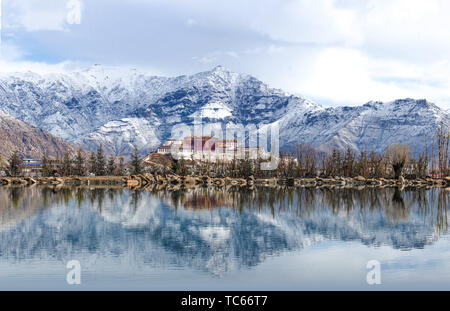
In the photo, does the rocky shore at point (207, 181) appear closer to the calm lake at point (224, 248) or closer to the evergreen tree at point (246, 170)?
the evergreen tree at point (246, 170)

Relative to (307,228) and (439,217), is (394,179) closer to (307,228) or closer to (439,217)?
(439,217)

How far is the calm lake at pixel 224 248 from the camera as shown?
1488 cm

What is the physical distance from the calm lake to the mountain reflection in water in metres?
0.04

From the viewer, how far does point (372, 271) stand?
1592 cm

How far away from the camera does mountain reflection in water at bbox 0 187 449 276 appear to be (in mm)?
18672

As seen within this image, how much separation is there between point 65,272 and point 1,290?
2221 mm

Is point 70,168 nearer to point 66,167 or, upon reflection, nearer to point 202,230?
point 66,167

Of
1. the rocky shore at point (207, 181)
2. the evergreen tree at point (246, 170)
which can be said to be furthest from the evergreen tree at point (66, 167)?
the evergreen tree at point (246, 170)

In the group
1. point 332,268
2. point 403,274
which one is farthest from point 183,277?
point 403,274

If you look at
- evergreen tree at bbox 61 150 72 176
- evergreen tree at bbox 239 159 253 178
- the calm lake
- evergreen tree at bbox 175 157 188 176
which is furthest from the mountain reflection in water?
evergreen tree at bbox 61 150 72 176

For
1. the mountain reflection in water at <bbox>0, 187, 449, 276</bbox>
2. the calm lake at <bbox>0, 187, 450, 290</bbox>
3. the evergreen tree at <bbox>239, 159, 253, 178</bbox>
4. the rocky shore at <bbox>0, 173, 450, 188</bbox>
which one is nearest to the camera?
the calm lake at <bbox>0, 187, 450, 290</bbox>

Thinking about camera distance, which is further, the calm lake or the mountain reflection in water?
the mountain reflection in water

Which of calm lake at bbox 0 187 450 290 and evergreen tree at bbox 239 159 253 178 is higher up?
evergreen tree at bbox 239 159 253 178

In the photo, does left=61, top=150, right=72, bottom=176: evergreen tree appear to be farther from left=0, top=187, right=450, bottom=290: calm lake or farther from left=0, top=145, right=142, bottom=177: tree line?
left=0, top=187, right=450, bottom=290: calm lake
